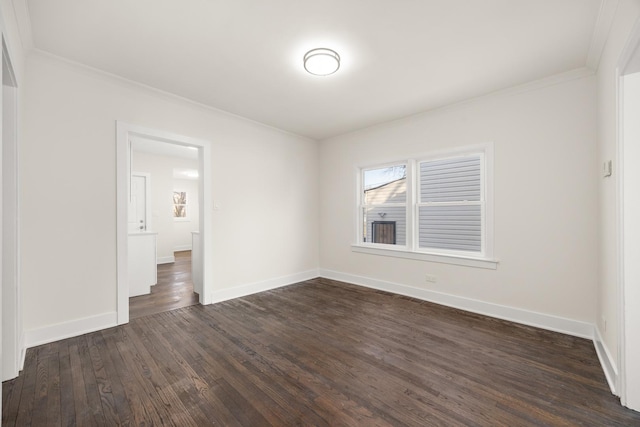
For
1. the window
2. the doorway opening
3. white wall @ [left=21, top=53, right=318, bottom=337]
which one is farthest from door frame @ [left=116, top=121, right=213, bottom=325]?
the window

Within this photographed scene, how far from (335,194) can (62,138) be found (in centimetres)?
386

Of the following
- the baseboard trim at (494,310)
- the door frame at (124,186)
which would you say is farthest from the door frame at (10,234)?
the baseboard trim at (494,310)

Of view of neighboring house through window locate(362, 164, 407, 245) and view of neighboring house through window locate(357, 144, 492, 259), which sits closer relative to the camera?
view of neighboring house through window locate(357, 144, 492, 259)

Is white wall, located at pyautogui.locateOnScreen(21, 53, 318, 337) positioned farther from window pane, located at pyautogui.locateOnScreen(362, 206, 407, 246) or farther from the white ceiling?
window pane, located at pyautogui.locateOnScreen(362, 206, 407, 246)

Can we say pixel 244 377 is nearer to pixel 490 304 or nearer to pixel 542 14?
pixel 490 304

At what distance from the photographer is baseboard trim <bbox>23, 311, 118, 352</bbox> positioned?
2.69 m

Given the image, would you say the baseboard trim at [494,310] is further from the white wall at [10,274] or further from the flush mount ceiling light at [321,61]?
the white wall at [10,274]

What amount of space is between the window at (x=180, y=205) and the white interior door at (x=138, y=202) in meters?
1.76

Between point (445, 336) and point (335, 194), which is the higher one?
point (335, 194)

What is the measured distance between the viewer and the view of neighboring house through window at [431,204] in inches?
148

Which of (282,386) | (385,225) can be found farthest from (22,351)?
(385,225)

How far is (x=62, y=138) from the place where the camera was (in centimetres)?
287

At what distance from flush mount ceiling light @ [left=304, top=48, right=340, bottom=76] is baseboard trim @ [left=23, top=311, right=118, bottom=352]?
11.0ft

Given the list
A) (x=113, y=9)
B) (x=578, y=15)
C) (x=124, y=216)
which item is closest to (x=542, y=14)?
(x=578, y=15)
